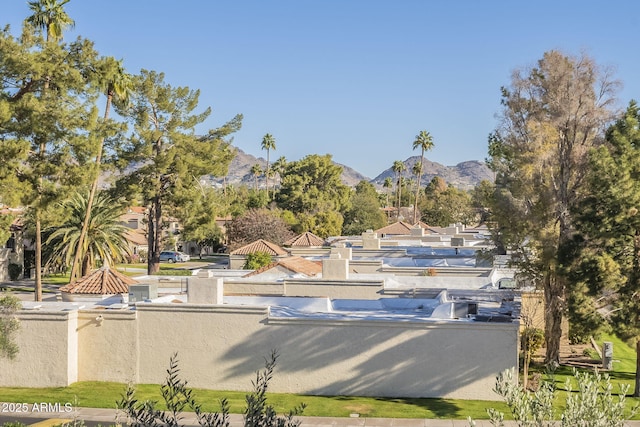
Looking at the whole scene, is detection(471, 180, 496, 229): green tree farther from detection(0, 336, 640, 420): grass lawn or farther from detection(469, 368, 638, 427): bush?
detection(469, 368, 638, 427): bush

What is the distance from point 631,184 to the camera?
24.2 m

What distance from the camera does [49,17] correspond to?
127ft

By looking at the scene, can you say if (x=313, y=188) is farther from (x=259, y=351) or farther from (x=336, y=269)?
(x=259, y=351)

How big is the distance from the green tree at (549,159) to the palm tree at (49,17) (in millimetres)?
25485

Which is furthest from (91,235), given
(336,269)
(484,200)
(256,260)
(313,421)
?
(313,421)

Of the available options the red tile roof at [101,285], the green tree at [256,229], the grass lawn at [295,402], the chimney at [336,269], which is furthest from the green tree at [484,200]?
the green tree at [256,229]

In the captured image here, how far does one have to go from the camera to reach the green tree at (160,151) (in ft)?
181

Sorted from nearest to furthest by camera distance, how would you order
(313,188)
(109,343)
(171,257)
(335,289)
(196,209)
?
(109,343)
(335,289)
(196,209)
(171,257)
(313,188)

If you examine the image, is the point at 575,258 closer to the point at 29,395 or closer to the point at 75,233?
the point at 29,395

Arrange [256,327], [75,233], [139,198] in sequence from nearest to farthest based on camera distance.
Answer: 1. [256,327]
2. [75,233]
3. [139,198]

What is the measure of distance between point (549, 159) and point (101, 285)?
20.9 metres

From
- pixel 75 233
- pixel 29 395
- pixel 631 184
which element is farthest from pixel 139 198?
pixel 631 184

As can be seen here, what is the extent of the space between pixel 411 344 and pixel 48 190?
19566 millimetres

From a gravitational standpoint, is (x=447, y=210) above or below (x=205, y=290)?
above
